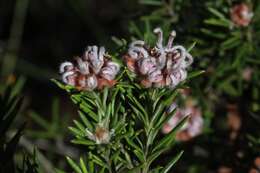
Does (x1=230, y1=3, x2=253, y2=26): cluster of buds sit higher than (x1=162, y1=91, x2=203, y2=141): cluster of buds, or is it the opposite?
(x1=230, y1=3, x2=253, y2=26): cluster of buds

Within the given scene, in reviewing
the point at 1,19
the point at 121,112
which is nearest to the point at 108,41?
the point at 1,19

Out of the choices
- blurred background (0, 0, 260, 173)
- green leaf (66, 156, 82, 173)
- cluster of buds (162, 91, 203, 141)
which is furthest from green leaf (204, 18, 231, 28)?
green leaf (66, 156, 82, 173)

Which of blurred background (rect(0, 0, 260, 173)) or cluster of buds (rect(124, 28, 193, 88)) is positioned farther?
blurred background (rect(0, 0, 260, 173))

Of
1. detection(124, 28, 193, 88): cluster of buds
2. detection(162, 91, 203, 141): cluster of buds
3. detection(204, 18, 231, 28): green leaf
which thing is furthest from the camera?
detection(162, 91, 203, 141): cluster of buds

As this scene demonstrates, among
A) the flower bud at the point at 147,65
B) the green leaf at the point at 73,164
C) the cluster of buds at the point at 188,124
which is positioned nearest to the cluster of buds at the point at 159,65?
the flower bud at the point at 147,65

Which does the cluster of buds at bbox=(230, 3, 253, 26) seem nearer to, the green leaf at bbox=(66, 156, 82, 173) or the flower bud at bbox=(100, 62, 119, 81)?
the flower bud at bbox=(100, 62, 119, 81)

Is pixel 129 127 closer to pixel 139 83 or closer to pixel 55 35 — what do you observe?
pixel 139 83
